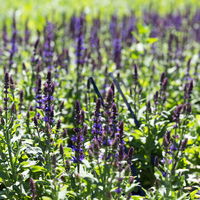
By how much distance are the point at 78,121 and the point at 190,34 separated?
8.89 meters

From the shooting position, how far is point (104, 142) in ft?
11.6

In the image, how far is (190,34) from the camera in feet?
39.8

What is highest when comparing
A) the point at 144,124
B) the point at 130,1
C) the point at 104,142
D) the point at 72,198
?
the point at 130,1

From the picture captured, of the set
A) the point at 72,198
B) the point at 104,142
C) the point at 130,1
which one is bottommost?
the point at 72,198

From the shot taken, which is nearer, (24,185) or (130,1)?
(24,185)

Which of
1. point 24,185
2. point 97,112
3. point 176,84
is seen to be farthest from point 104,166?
point 176,84

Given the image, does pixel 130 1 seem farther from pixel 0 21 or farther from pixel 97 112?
pixel 97 112

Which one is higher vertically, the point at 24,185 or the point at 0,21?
the point at 0,21

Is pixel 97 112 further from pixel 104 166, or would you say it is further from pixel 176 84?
pixel 176 84

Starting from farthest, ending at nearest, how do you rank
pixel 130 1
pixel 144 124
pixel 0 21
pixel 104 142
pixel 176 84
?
pixel 130 1
pixel 0 21
pixel 176 84
pixel 144 124
pixel 104 142

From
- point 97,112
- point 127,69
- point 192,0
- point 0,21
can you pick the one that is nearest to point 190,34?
point 127,69

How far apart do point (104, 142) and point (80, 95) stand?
366cm

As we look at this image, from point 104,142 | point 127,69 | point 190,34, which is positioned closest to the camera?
point 104,142

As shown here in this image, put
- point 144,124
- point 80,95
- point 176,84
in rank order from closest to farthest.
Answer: point 144,124 → point 80,95 → point 176,84
